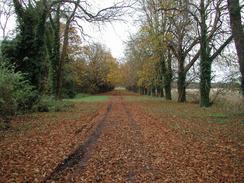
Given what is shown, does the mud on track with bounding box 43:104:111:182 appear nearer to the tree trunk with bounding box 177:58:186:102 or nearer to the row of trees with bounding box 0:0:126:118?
the row of trees with bounding box 0:0:126:118

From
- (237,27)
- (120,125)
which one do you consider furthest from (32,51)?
(237,27)

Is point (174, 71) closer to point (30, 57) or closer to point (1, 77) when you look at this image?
point (30, 57)

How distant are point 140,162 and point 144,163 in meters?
0.13

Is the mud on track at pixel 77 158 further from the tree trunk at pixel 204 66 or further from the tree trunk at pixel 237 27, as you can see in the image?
the tree trunk at pixel 204 66

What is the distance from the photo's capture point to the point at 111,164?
712 cm

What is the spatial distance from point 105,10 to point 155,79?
15.5m

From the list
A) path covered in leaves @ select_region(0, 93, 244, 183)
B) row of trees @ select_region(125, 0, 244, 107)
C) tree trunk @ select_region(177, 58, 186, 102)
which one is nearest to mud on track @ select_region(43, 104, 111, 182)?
path covered in leaves @ select_region(0, 93, 244, 183)

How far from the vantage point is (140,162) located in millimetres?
7262

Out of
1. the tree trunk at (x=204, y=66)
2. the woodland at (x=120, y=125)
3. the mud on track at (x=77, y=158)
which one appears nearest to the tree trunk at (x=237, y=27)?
the woodland at (x=120, y=125)

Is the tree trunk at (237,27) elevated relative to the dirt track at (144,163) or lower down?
elevated

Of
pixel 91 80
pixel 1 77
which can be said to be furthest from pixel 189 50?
pixel 91 80

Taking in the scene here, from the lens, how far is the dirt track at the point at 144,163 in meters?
6.14

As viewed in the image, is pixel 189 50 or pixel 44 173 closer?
pixel 44 173

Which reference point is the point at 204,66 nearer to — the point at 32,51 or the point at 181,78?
the point at 181,78
